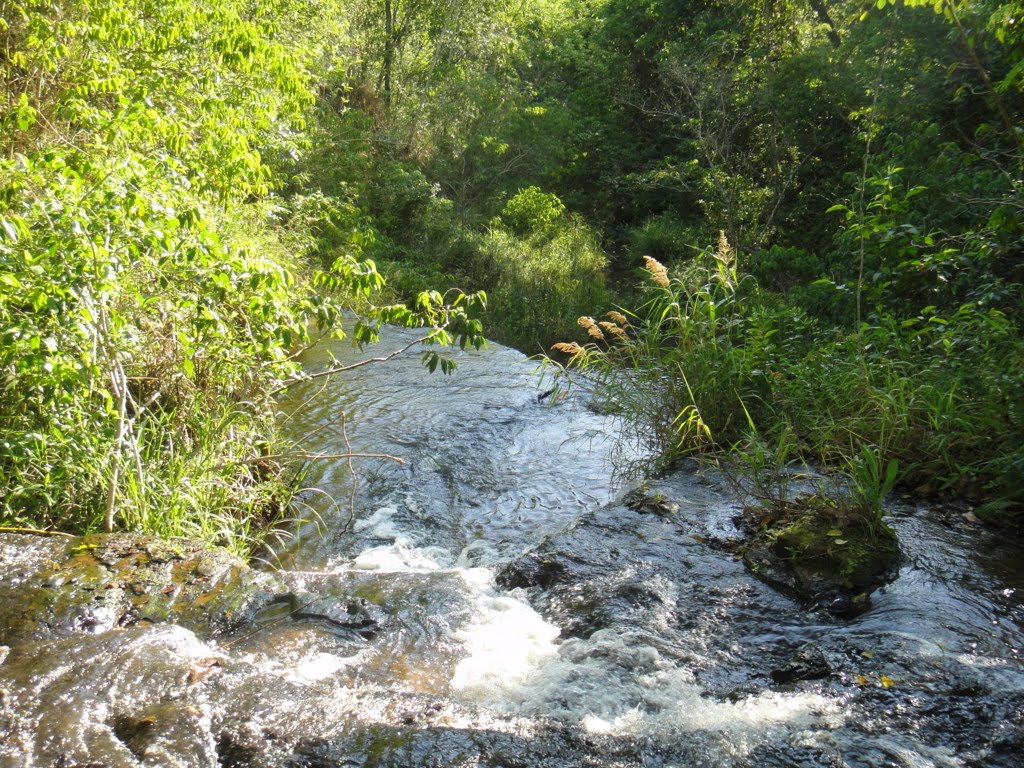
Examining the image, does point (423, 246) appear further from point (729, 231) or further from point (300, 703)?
point (300, 703)

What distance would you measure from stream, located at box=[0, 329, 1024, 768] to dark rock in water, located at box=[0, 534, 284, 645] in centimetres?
10

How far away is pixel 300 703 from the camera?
8.65ft

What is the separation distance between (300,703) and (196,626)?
0.77 meters

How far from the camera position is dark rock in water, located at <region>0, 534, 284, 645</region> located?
2.98 metres

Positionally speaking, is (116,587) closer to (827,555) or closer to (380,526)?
(380,526)

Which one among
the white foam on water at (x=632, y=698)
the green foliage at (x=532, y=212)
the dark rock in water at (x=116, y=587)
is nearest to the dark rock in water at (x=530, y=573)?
the white foam on water at (x=632, y=698)

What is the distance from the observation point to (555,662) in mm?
3117

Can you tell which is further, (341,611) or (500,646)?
(341,611)

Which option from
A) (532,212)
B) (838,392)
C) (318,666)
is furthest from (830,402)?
(532,212)

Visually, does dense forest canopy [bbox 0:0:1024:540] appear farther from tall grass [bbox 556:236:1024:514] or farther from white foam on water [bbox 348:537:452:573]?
white foam on water [bbox 348:537:452:573]

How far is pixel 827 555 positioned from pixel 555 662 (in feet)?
4.69

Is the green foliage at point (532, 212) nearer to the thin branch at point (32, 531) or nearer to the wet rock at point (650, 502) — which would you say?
the wet rock at point (650, 502)

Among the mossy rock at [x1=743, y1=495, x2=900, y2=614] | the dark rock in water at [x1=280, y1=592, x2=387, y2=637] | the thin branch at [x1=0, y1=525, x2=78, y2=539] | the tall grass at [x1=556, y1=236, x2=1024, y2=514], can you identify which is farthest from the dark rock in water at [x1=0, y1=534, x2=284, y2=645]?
the tall grass at [x1=556, y1=236, x2=1024, y2=514]

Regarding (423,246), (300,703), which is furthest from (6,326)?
(423,246)
